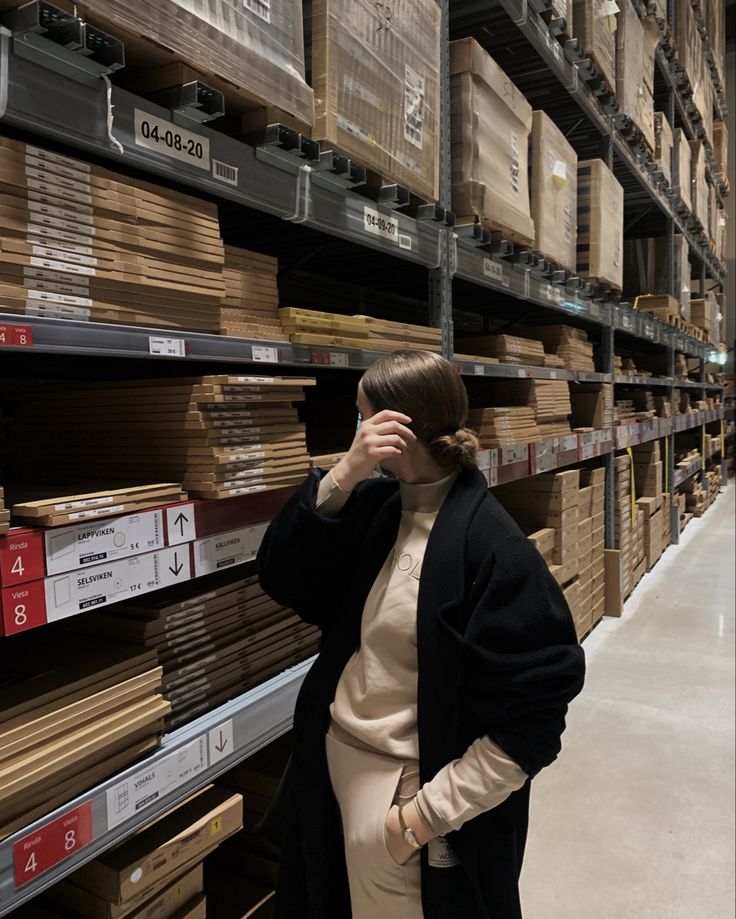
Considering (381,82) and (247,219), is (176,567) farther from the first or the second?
(381,82)

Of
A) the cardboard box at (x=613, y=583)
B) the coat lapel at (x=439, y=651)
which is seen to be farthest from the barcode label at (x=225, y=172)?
the cardboard box at (x=613, y=583)

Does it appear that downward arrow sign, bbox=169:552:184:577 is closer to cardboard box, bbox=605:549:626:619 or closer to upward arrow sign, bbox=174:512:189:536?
upward arrow sign, bbox=174:512:189:536

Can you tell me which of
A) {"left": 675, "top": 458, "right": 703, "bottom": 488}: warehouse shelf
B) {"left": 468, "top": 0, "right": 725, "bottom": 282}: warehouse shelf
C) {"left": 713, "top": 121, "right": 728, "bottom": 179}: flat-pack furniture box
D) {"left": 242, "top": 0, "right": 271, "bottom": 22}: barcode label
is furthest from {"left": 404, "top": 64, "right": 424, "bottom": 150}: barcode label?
{"left": 713, "top": 121, "right": 728, "bottom": 179}: flat-pack furniture box

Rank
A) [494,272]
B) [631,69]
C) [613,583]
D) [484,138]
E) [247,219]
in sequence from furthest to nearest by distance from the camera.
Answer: [613,583] → [631,69] → [494,272] → [484,138] → [247,219]

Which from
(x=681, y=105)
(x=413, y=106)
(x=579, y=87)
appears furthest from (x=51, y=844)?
(x=681, y=105)

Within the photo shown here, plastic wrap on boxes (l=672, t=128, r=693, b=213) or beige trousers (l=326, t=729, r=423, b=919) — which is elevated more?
plastic wrap on boxes (l=672, t=128, r=693, b=213)

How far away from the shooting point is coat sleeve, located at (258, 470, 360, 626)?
1.55 meters

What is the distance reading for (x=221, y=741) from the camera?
1748 millimetres

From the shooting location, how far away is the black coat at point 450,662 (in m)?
1.32

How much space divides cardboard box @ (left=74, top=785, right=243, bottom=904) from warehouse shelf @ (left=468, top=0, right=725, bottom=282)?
3308mm

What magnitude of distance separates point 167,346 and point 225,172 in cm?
47

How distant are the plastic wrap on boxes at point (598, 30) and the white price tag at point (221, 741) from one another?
406 cm

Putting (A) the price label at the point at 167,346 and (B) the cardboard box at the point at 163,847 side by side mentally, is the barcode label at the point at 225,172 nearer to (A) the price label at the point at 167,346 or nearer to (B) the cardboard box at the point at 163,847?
(A) the price label at the point at 167,346

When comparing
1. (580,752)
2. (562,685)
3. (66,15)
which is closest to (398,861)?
(562,685)
